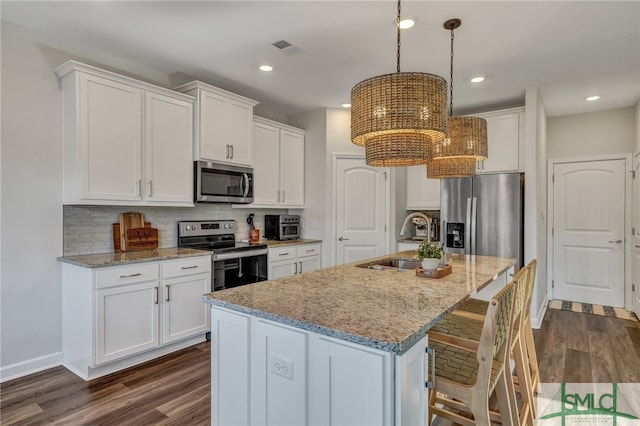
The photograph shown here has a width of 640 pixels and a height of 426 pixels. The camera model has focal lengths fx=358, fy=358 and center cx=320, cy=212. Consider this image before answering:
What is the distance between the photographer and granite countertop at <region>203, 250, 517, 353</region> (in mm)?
1203

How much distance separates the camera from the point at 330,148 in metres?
4.66

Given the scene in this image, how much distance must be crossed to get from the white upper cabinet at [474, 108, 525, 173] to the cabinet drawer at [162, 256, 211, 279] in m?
3.26

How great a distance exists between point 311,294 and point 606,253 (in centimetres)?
479

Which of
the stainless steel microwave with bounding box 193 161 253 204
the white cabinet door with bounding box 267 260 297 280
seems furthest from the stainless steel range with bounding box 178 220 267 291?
the stainless steel microwave with bounding box 193 161 253 204

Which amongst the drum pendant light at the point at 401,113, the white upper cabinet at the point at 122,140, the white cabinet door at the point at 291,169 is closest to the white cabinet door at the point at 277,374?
the drum pendant light at the point at 401,113

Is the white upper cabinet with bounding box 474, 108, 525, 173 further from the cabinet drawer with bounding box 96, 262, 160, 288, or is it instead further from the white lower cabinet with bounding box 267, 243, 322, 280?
the cabinet drawer with bounding box 96, 262, 160, 288

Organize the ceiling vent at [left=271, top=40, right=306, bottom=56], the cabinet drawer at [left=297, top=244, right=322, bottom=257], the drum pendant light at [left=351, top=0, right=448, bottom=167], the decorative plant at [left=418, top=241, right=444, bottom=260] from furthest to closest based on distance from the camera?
the cabinet drawer at [left=297, top=244, right=322, bottom=257] < the ceiling vent at [left=271, top=40, right=306, bottom=56] < the decorative plant at [left=418, top=241, right=444, bottom=260] < the drum pendant light at [left=351, top=0, right=448, bottom=167]

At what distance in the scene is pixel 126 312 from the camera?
2.74m

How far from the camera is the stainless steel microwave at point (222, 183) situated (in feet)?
11.4

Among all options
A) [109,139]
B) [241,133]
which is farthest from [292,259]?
[109,139]

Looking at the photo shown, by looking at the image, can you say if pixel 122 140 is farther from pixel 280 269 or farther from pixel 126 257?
pixel 280 269

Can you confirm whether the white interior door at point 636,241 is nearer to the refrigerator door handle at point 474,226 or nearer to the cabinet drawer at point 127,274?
the refrigerator door handle at point 474,226

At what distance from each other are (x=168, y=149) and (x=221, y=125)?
2.00ft

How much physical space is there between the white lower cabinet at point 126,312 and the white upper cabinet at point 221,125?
111 cm
